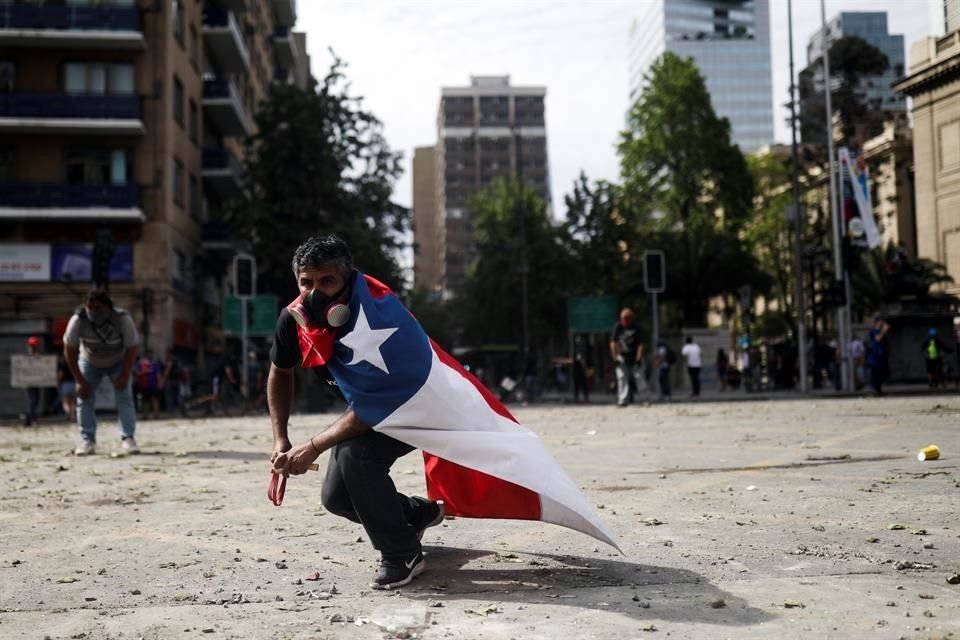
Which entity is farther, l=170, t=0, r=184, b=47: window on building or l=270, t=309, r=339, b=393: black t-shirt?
l=170, t=0, r=184, b=47: window on building

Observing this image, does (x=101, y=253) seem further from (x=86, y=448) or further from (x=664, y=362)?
(x=86, y=448)

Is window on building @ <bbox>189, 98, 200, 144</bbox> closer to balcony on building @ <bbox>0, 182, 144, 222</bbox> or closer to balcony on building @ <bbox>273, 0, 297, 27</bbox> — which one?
balcony on building @ <bbox>0, 182, 144, 222</bbox>

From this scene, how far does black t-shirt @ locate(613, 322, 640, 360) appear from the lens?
21.1 m

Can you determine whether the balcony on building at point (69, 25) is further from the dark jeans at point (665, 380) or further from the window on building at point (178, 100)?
the dark jeans at point (665, 380)

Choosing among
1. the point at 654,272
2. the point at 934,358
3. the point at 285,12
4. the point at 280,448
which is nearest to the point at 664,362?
the point at 654,272

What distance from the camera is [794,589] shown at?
413cm

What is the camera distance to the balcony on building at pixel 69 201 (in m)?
34.2

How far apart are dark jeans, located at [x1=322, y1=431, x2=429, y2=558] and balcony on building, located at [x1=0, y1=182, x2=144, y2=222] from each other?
31.6 m

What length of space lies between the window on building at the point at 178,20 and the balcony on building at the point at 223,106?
3934 mm

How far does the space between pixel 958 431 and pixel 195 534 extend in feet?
28.8

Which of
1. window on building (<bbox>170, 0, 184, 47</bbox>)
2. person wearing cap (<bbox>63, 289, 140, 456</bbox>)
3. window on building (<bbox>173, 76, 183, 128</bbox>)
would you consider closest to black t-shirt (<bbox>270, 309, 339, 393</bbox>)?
person wearing cap (<bbox>63, 289, 140, 456</bbox>)

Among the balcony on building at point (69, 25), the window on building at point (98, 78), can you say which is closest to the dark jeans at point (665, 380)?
the window on building at point (98, 78)

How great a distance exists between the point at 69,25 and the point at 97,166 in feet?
14.7

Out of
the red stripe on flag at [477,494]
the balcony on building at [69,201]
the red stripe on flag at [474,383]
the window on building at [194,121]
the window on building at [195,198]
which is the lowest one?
the red stripe on flag at [477,494]
